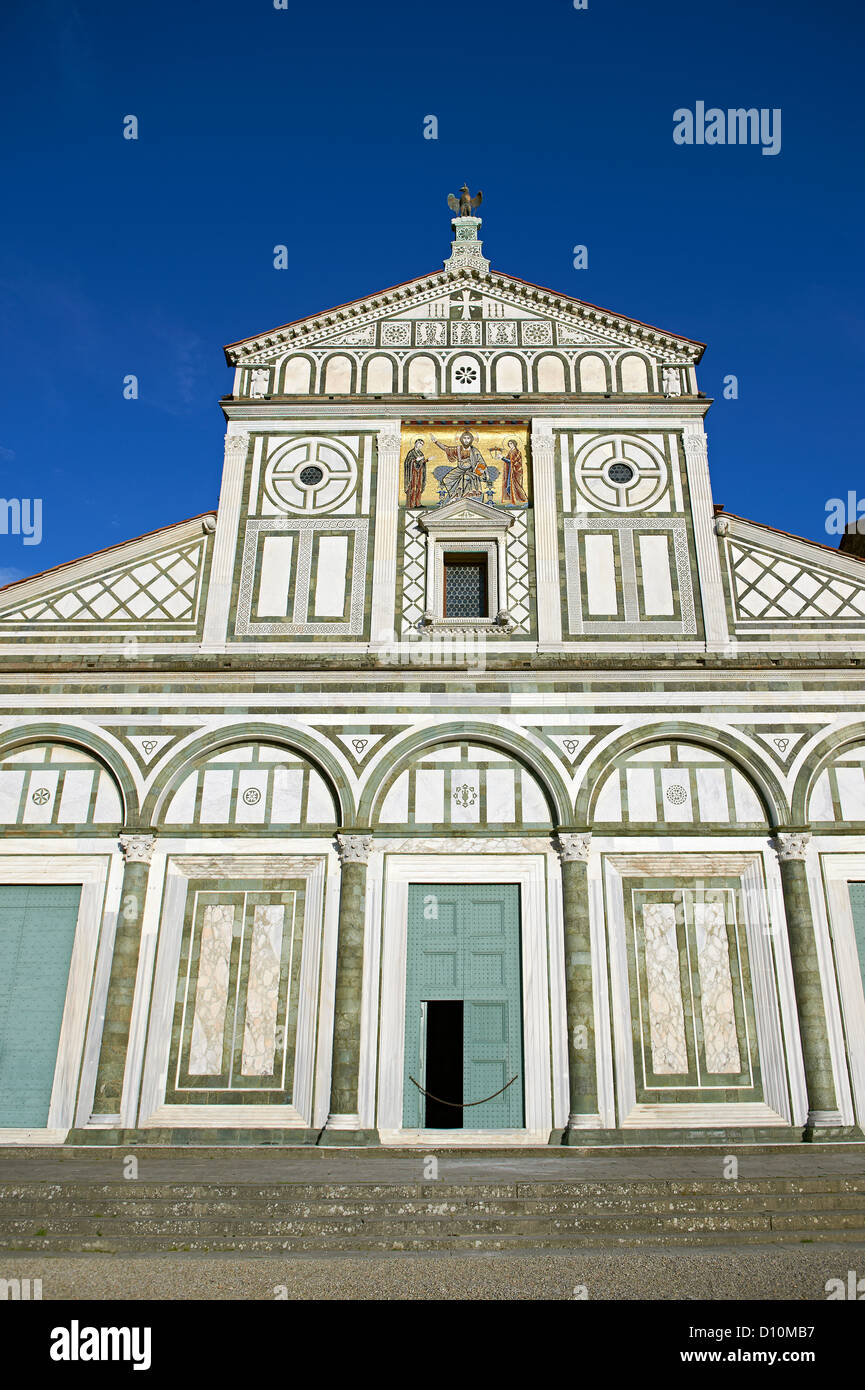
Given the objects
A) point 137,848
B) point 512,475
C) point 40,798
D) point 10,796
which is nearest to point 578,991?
point 137,848

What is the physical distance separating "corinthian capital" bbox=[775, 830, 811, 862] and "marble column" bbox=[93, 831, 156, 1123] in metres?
9.87

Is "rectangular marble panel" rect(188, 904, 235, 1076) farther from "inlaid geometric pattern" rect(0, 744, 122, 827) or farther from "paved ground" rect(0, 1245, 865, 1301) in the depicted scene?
"paved ground" rect(0, 1245, 865, 1301)

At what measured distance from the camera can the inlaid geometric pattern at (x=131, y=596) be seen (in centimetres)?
1783

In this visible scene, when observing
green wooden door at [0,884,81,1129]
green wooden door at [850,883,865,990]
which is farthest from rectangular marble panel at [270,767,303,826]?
green wooden door at [850,883,865,990]

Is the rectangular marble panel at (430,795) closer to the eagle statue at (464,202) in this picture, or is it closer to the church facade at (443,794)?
the church facade at (443,794)

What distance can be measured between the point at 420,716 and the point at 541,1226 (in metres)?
8.39

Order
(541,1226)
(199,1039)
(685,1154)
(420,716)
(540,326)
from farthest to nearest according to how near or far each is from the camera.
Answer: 1. (540,326)
2. (420,716)
3. (199,1039)
4. (685,1154)
5. (541,1226)

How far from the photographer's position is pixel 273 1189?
35.3 ft

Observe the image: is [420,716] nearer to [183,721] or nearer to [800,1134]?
[183,721]

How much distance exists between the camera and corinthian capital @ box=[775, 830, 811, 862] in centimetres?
1598

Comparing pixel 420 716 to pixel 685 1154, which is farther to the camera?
pixel 420 716

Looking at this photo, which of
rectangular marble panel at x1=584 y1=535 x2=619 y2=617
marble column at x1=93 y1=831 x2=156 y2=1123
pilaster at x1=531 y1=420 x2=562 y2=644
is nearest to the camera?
marble column at x1=93 y1=831 x2=156 y2=1123
